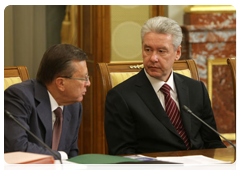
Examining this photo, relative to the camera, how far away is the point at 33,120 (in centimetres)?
209

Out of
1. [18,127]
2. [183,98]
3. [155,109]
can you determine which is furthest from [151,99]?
[18,127]

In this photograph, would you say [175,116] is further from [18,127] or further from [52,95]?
[18,127]

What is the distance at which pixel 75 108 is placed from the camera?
2.31 meters

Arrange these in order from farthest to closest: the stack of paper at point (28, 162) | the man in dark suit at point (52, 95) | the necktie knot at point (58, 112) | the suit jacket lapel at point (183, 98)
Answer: the suit jacket lapel at point (183, 98)
the necktie knot at point (58, 112)
the man in dark suit at point (52, 95)
the stack of paper at point (28, 162)

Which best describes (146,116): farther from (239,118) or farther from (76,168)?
(76,168)

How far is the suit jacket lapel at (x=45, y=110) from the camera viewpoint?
2.11 metres

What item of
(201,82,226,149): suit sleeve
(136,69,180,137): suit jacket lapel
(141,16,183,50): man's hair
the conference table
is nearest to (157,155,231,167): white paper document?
the conference table

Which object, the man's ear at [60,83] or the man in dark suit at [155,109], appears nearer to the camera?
the man's ear at [60,83]

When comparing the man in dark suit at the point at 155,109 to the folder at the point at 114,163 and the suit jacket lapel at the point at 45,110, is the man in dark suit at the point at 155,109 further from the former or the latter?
the folder at the point at 114,163

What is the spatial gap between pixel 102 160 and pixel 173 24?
102cm

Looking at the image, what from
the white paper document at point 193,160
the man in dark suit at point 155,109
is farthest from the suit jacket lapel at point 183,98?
the white paper document at point 193,160

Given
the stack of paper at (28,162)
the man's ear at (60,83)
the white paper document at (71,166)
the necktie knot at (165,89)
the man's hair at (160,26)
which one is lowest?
the white paper document at (71,166)

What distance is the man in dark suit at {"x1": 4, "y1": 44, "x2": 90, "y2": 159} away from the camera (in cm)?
208
